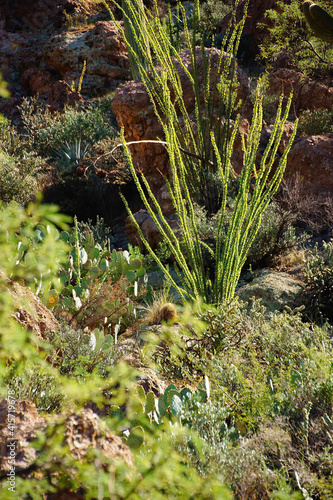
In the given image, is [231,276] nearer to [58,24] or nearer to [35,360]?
[35,360]

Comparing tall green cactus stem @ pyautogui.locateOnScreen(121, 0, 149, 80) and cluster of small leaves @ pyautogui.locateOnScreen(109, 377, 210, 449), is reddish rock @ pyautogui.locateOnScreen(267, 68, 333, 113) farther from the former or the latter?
cluster of small leaves @ pyautogui.locateOnScreen(109, 377, 210, 449)

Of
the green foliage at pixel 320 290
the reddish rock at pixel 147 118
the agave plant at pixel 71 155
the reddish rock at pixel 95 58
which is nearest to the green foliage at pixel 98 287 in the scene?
the green foliage at pixel 320 290

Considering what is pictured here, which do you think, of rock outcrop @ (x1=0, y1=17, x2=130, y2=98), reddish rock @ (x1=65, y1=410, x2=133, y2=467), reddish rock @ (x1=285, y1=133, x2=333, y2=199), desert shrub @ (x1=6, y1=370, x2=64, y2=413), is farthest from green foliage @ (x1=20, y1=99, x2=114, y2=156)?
reddish rock @ (x1=65, y1=410, x2=133, y2=467)

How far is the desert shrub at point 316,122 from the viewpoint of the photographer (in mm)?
7221

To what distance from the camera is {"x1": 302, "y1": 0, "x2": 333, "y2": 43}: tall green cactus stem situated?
389 centimetres

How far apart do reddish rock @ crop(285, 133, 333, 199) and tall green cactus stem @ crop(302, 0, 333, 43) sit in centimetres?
184

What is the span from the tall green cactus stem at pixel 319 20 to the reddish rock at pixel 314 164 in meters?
1.84

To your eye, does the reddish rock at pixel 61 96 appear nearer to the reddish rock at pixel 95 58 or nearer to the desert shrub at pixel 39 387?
the reddish rock at pixel 95 58

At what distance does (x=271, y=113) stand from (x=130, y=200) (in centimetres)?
362

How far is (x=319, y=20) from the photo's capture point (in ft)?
12.8

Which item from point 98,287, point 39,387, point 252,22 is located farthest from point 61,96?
point 39,387

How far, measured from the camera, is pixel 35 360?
6.06 feet

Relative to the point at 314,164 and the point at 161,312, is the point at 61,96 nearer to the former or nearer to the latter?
the point at 314,164

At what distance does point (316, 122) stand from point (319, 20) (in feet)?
12.0
